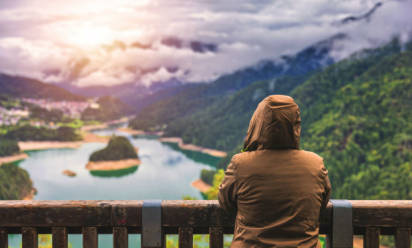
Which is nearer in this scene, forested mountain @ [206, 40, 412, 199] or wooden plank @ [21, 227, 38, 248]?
wooden plank @ [21, 227, 38, 248]

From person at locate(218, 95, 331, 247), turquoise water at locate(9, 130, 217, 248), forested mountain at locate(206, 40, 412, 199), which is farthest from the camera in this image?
turquoise water at locate(9, 130, 217, 248)

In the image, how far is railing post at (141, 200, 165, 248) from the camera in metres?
1.64

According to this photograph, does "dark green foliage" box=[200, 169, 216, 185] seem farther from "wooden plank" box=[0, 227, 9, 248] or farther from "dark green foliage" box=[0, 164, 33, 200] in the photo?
"wooden plank" box=[0, 227, 9, 248]

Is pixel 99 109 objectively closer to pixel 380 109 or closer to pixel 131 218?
pixel 380 109

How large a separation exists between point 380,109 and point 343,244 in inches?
2160

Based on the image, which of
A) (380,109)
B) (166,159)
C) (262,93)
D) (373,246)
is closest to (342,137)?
(380,109)

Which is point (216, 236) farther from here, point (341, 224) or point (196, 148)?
point (196, 148)

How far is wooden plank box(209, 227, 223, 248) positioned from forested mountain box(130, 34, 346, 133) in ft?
206

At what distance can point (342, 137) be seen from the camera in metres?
48.9

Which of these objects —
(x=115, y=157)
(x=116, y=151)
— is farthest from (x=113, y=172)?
Result: (x=116, y=151)

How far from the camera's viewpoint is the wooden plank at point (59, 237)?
65.3 inches

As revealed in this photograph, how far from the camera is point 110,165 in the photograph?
4984 cm

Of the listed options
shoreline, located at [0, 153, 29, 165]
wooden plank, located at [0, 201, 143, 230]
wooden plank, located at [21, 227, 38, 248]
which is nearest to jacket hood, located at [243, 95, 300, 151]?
wooden plank, located at [0, 201, 143, 230]

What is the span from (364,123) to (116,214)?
52433 mm
